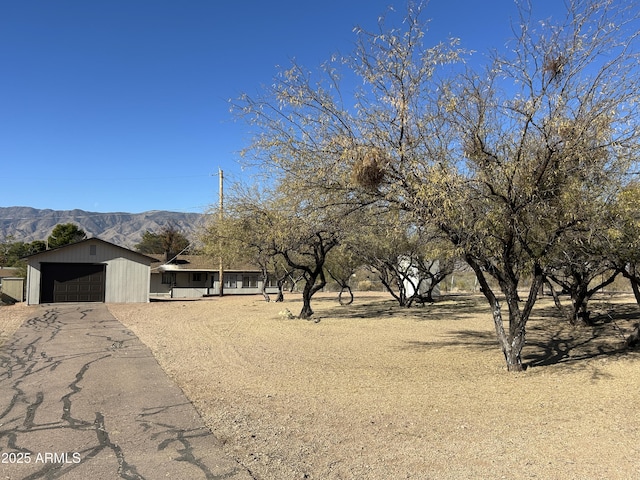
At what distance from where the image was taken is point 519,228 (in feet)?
28.7

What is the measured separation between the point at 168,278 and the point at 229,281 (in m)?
5.65

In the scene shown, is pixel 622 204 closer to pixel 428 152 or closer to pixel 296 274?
pixel 428 152

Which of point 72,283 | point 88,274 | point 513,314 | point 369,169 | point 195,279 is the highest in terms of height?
point 369,169

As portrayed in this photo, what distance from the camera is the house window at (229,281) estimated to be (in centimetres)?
4819

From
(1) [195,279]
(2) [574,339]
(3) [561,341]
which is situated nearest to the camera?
(3) [561,341]

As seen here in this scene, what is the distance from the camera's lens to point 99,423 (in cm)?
584

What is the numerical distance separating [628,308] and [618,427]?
1892 centimetres

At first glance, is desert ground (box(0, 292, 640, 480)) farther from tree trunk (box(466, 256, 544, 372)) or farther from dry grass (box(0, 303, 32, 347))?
dry grass (box(0, 303, 32, 347))

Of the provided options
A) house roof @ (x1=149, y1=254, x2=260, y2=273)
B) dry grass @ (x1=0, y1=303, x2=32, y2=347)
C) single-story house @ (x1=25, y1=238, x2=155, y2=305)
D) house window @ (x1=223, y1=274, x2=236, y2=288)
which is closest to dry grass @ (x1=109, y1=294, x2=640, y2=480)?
dry grass @ (x1=0, y1=303, x2=32, y2=347)

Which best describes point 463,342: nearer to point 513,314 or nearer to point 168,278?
point 513,314

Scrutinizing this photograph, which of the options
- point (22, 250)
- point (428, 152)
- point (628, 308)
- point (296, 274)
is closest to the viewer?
point (428, 152)

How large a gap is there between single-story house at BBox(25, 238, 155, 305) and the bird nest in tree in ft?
85.0

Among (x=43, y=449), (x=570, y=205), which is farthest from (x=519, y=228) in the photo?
(x=43, y=449)

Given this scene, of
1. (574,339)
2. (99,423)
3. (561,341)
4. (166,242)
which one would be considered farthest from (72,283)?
(166,242)
